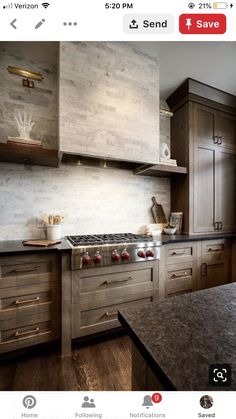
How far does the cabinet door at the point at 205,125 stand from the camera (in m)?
2.16

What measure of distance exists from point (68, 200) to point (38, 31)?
4.33ft

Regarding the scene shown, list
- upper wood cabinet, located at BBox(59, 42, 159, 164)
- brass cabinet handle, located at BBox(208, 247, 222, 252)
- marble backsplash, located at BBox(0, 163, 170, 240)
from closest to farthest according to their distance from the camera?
upper wood cabinet, located at BBox(59, 42, 159, 164)
marble backsplash, located at BBox(0, 163, 170, 240)
brass cabinet handle, located at BBox(208, 247, 222, 252)

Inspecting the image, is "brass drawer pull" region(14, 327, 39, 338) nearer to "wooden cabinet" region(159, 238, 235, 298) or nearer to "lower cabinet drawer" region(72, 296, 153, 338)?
"lower cabinet drawer" region(72, 296, 153, 338)

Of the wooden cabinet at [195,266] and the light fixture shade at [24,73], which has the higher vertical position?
the light fixture shade at [24,73]

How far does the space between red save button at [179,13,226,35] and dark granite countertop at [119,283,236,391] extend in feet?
3.32

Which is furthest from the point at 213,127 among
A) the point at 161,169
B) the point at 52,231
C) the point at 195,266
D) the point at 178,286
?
the point at 52,231

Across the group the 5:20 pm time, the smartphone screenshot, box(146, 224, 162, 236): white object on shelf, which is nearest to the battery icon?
the smartphone screenshot

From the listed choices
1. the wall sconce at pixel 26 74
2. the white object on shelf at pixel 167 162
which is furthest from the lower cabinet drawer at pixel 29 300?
the wall sconce at pixel 26 74

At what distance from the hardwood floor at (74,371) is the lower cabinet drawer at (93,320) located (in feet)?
0.51

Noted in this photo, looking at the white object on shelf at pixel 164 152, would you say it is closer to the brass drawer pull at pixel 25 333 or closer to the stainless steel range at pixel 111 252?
the stainless steel range at pixel 111 252

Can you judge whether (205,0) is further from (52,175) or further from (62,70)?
(52,175)

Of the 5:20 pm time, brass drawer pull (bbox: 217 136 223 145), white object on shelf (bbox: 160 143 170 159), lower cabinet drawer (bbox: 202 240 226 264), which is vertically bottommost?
lower cabinet drawer (bbox: 202 240 226 264)

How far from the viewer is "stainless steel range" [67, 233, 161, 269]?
1396 mm

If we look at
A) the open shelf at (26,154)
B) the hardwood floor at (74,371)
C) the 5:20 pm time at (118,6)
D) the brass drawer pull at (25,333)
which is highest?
A: the 5:20 pm time at (118,6)
